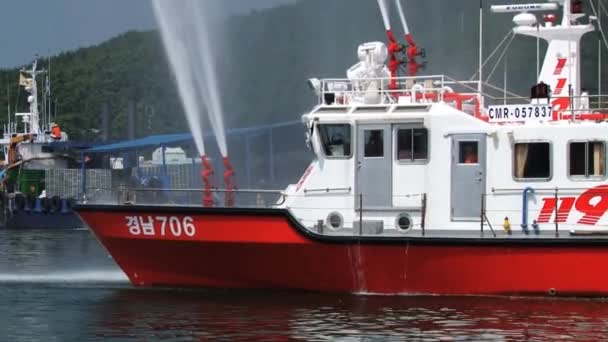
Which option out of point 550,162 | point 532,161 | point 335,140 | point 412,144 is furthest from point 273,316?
point 550,162

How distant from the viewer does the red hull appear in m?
18.5

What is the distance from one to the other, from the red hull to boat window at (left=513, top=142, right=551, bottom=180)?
1.17m

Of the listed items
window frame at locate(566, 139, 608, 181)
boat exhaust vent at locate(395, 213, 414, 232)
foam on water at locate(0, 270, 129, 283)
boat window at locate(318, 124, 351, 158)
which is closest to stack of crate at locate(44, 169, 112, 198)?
foam on water at locate(0, 270, 129, 283)

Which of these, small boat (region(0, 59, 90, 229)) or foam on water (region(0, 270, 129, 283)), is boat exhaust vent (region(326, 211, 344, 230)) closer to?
foam on water (region(0, 270, 129, 283))

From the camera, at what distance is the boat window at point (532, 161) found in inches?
750

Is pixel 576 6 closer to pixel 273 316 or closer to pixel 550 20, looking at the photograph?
pixel 550 20

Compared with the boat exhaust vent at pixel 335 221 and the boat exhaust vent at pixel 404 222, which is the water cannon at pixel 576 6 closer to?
the boat exhaust vent at pixel 404 222

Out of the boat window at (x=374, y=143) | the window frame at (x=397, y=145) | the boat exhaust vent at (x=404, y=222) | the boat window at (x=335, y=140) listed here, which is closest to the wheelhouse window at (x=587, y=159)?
the window frame at (x=397, y=145)

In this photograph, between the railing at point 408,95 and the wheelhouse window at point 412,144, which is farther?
the railing at point 408,95

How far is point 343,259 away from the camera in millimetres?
19031

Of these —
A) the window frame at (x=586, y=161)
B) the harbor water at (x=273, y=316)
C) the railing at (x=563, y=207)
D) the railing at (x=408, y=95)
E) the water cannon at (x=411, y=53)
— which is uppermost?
the water cannon at (x=411, y=53)

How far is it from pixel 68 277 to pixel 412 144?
7060 mm

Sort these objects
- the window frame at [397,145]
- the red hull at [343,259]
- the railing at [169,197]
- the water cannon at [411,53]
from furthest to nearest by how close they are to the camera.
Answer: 1. the water cannon at [411,53]
2. the railing at [169,197]
3. the window frame at [397,145]
4. the red hull at [343,259]

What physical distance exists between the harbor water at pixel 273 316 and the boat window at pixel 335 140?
213cm
